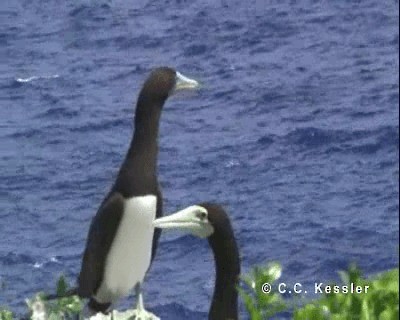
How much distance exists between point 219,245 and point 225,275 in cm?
13

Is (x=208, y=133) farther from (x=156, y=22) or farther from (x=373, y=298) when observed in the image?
(x=373, y=298)

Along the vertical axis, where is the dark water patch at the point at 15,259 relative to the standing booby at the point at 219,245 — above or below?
below

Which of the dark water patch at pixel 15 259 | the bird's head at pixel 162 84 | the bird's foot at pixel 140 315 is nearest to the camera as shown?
the bird's foot at pixel 140 315

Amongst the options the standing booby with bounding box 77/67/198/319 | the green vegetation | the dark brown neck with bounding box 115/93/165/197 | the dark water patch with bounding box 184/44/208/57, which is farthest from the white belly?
the dark water patch with bounding box 184/44/208/57

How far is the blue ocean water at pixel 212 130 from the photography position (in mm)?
42031

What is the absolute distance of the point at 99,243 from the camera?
7461mm

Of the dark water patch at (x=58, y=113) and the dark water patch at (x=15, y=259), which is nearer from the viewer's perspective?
the dark water patch at (x=15, y=259)

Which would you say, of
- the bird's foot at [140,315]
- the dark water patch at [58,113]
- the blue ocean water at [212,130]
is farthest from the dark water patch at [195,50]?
the bird's foot at [140,315]

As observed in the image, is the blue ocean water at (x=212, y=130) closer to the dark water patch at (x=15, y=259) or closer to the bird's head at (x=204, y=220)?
the dark water patch at (x=15, y=259)

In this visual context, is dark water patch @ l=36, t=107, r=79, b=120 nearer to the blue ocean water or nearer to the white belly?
the blue ocean water

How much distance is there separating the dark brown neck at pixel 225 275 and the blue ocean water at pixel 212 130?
28.8m

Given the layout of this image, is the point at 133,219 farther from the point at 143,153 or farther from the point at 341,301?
the point at 341,301

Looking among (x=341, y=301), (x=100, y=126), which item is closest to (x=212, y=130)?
(x=100, y=126)

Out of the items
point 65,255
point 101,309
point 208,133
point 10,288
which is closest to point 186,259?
point 65,255
